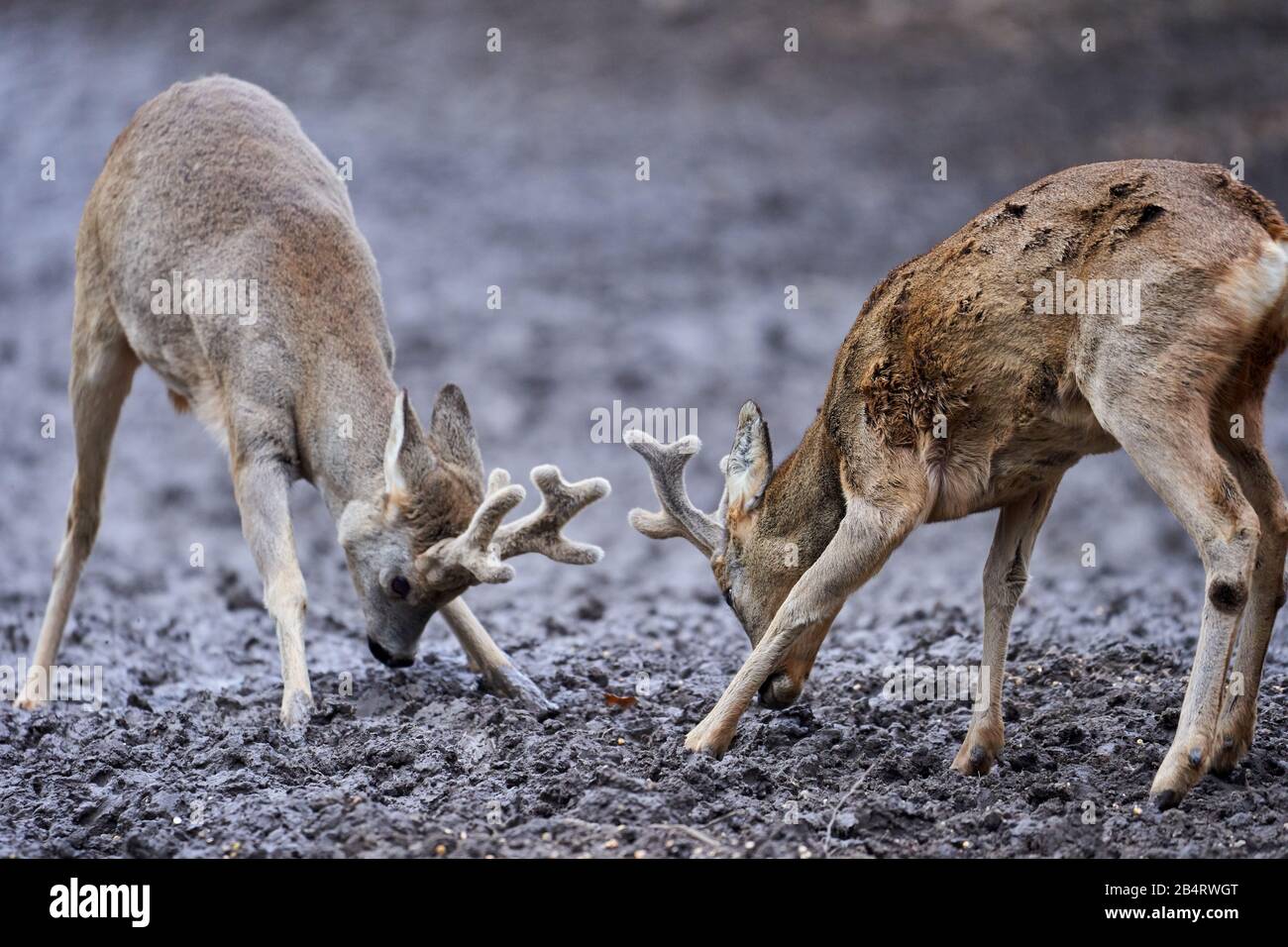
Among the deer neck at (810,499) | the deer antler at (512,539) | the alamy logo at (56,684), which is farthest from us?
the alamy logo at (56,684)

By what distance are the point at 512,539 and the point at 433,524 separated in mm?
390

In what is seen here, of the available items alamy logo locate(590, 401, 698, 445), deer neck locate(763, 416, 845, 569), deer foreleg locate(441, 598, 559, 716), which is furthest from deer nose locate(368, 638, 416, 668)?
alamy logo locate(590, 401, 698, 445)

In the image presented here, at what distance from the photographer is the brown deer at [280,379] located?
7176mm

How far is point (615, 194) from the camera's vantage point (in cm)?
1770

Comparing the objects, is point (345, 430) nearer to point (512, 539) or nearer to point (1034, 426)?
point (512, 539)

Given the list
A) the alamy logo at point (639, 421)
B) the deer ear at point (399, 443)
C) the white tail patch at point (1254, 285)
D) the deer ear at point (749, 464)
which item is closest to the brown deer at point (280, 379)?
the deer ear at point (399, 443)

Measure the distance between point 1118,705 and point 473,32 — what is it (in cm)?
1534

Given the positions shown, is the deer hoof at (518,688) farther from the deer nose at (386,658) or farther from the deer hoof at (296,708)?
the deer hoof at (296,708)

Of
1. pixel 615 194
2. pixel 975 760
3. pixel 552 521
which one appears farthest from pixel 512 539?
pixel 615 194

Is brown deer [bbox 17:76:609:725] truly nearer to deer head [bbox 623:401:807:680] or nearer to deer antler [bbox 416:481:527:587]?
deer antler [bbox 416:481:527:587]

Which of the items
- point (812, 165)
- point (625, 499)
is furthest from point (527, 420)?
point (812, 165)

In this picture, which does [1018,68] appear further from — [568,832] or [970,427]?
[568,832]

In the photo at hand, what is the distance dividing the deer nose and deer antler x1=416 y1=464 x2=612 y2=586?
2.03 ft
